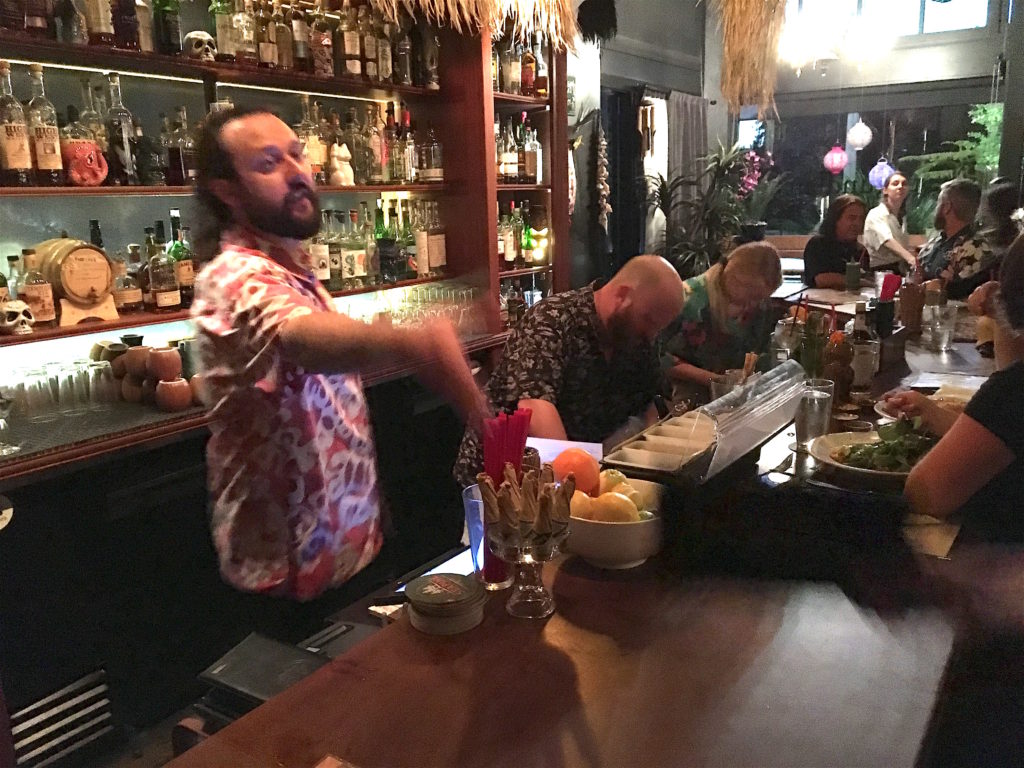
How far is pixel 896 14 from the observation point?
25.1 ft

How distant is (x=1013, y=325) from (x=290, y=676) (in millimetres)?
1384

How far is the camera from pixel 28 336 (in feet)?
7.34

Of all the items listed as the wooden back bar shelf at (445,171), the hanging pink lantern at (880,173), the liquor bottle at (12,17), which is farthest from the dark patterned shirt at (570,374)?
the hanging pink lantern at (880,173)

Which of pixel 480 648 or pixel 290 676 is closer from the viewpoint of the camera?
pixel 480 648

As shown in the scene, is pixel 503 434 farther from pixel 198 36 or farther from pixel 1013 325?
pixel 198 36

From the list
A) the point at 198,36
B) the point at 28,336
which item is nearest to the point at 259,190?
the point at 28,336

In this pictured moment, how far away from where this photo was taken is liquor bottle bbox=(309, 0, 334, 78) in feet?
9.96

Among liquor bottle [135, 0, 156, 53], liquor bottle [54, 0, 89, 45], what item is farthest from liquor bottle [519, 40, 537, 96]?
liquor bottle [54, 0, 89, 45]

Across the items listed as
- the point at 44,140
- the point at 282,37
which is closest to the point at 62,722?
the point at 44,140

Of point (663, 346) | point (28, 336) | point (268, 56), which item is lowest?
Result: point (663, 346)

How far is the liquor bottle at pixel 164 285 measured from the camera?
259 centimetres

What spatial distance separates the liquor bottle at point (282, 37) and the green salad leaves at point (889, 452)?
2380 millimetres

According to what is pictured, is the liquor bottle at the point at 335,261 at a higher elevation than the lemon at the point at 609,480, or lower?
higher

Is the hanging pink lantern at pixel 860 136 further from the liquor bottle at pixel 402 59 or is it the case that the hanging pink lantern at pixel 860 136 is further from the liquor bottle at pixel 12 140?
the liquor bottle at pixel 12 140
